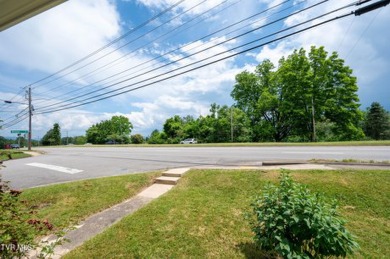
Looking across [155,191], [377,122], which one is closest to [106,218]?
[155,191]

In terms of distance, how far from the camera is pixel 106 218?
15.2ft

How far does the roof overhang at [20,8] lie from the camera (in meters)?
1.87

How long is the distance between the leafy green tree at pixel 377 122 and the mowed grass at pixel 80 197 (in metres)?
51.5

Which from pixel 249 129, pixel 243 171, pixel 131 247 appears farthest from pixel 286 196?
pixel 249 129

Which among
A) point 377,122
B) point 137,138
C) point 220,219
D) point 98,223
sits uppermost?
point 377,122

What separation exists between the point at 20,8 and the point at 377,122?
56.2m

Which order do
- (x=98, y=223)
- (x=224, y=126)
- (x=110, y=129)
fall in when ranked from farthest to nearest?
(x=110, y=129) < (x=224, y=126) < (x=98, y=223)

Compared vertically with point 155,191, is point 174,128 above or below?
above

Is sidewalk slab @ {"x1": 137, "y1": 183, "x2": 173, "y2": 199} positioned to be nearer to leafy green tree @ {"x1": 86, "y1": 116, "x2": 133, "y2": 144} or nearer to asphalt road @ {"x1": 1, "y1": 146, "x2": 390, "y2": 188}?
asphalt road @ {"x1": 1, "y1": 146, "x2": 390, "y2": 188}

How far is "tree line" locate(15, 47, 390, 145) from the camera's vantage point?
85.6 feet

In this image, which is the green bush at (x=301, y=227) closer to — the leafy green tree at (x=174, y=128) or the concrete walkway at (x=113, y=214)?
the concrete walkway at (x=113, y=214)

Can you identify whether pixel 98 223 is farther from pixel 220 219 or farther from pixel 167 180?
pixel 220 219

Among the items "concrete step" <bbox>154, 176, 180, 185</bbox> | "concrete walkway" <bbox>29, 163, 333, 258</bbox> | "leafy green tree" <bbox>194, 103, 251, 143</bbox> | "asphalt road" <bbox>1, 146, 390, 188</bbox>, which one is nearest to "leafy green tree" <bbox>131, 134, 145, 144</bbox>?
"leafy green tree" <bbox>194, 103, 251, 143</bbox>

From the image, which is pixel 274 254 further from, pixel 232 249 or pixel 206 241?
pixel 206 241
